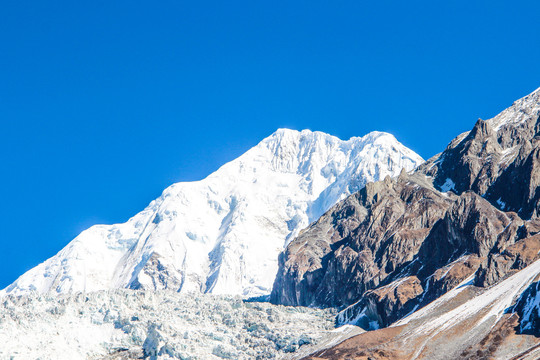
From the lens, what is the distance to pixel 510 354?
199000 millimetres

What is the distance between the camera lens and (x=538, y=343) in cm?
19825

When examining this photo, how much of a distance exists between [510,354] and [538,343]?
639 cm
